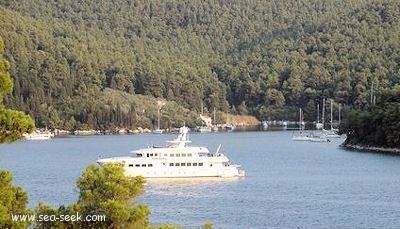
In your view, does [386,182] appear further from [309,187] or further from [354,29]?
[354,29]

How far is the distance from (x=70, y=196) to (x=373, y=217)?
1661 cm

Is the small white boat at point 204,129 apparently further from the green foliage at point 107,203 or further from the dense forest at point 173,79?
the green foliage at point 107,203

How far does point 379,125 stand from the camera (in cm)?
8306

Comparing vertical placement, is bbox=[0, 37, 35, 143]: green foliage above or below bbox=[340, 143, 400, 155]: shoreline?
above

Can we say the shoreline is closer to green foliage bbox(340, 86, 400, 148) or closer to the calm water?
green foliage bbox(340, 86, 400, 148)

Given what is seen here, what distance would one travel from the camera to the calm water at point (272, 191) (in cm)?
4094

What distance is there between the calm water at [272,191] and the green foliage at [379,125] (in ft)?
7.91

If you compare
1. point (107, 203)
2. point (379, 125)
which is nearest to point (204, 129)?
point (379, 125)

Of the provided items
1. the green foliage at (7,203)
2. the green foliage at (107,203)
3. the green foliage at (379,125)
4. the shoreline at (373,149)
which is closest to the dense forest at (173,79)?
the shoreline at (373,149)

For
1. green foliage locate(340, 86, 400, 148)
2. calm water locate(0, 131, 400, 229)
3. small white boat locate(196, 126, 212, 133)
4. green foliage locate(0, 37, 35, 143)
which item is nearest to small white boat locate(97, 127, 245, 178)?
calm water locate(0, 131, 400, 229)

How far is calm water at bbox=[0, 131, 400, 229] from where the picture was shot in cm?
4094

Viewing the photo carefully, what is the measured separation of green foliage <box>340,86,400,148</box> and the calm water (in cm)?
241

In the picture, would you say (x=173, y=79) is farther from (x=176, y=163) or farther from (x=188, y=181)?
(x=188, y=181)

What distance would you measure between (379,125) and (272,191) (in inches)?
1301
